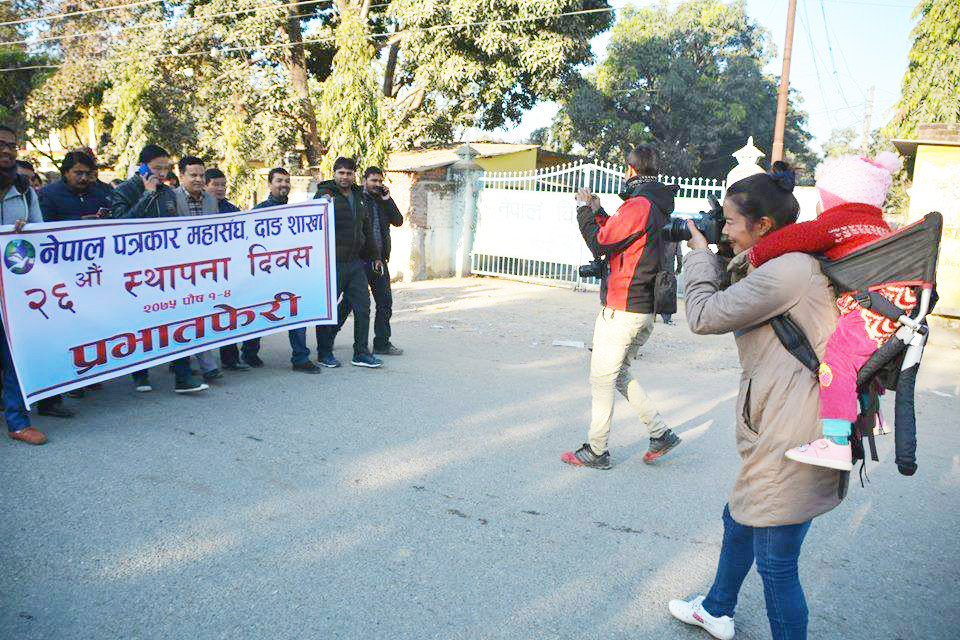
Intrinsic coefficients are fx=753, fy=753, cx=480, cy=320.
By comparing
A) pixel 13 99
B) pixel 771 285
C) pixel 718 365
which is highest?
pixel 13 99

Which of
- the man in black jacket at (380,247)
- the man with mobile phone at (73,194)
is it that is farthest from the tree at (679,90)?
the man with mobile phone at (73,194)

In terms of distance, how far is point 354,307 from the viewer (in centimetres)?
719

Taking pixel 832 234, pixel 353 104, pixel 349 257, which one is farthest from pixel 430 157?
pixel 832 234

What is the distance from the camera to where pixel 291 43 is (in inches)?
855

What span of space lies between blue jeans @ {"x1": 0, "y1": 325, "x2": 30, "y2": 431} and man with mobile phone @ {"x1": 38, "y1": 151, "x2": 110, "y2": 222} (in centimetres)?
147

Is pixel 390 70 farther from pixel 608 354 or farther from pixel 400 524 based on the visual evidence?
pixel 400 524

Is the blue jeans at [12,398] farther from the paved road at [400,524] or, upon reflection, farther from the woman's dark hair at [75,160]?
the woman's dark hair at [75,160]

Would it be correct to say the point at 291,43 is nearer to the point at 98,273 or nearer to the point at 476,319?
the point at 476,319

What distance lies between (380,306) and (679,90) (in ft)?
93.5

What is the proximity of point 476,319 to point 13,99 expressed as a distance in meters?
27.4

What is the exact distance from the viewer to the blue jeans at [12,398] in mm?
4668

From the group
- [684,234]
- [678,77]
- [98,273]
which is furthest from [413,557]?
[678,77]

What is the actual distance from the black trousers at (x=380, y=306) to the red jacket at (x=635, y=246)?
341cm

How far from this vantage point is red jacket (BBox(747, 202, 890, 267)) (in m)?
2.42
